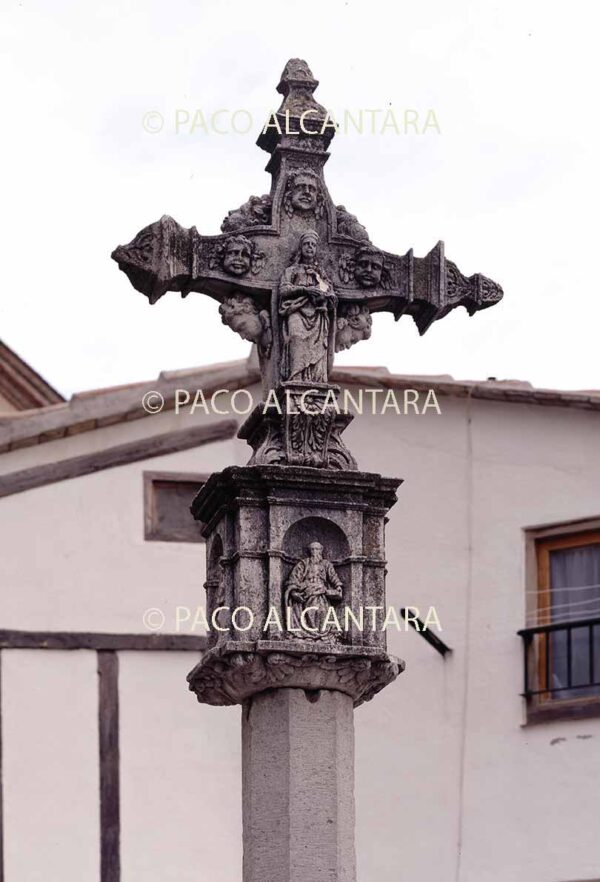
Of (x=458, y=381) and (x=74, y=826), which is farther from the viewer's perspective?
(x=458, y=381)

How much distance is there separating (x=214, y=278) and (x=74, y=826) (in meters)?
6.01

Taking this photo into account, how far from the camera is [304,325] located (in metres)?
10.2

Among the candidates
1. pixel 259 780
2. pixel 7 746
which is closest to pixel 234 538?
pixel 259 780

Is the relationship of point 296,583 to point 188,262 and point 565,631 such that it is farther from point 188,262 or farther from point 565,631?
point 565,631

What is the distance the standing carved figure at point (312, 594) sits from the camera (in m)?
9.66

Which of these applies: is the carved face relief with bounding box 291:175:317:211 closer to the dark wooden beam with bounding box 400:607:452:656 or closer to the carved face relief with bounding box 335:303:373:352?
the carved face relief with bounding box 335:303:373:352

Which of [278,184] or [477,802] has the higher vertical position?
[278,184]

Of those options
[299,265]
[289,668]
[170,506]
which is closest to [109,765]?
[170,506]

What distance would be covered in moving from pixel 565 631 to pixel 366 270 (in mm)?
6112

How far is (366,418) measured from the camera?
16406mm

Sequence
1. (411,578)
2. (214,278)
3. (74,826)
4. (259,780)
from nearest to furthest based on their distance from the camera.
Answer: (259,780)
(214,278)
(74,826)
(411,578)

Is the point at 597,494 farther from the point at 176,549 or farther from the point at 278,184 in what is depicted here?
the point at 278,184

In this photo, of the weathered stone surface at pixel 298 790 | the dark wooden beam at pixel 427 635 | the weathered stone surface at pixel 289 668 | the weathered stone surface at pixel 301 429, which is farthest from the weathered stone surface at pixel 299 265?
the dark wooden beam at pixel 427 635

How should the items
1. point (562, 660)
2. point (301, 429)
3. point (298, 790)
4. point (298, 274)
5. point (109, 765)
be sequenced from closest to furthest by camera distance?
point (298, 790) < point (301, 429) < point (298, 274) < point (109, 765) < point (562, 660)
